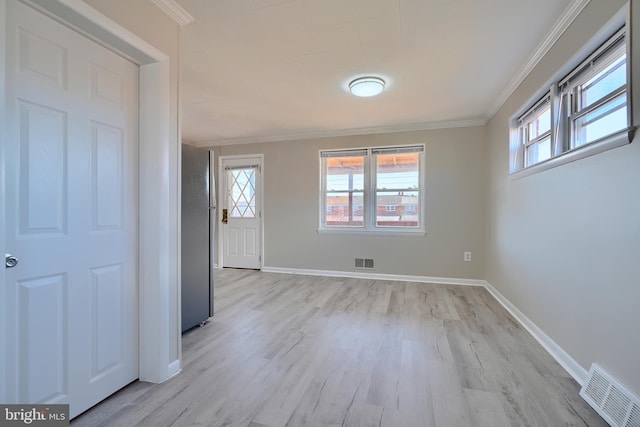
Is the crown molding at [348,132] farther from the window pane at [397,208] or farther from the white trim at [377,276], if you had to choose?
the white trim at [377,276]

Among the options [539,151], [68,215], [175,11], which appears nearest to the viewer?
[68,215]

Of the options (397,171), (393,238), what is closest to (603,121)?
(397,171)

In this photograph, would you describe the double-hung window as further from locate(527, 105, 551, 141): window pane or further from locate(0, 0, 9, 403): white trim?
locate(0, 0, 9, 403): white trim

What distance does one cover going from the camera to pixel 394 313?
304 cm

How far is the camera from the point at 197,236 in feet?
8.77

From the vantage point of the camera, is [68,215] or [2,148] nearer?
[2,148]

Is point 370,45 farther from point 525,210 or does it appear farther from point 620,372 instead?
point 620,372

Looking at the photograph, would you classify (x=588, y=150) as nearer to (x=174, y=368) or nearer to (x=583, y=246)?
(x=583, y=246)

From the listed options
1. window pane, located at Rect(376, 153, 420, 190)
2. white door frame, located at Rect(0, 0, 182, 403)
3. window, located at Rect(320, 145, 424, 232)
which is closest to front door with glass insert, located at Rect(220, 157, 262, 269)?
window, located at Rect(320, 145, 424, 232)

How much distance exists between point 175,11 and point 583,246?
3.08 m

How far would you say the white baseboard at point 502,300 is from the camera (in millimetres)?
1880

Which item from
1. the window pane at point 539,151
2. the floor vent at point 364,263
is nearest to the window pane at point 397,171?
the floor vent at point 364,263

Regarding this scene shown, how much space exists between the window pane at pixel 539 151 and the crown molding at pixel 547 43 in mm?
657

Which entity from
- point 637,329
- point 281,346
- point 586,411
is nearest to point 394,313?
point 281,346
